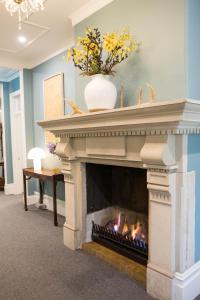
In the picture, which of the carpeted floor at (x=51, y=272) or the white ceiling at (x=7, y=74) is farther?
the white ceiling at (x=7, y=74)

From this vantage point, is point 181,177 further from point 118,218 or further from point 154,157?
point 118,218

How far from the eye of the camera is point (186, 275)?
5.74 ft

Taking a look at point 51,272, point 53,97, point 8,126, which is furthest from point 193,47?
point 8,126

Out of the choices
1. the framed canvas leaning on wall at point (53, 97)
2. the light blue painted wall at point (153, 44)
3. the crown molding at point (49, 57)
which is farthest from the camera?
the framed canvas leaning on wall at point (53, 97)

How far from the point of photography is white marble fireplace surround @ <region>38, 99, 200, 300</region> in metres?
1.57

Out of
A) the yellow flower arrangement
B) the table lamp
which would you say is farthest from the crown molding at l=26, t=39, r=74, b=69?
the table lamp

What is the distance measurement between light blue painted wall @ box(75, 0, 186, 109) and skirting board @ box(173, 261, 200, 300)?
133cm

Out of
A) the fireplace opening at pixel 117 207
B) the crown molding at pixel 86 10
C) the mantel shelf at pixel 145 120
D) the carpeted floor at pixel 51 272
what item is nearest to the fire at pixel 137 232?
the fireplace opening at pixel 117 207

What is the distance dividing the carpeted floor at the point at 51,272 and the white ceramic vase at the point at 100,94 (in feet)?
4.90

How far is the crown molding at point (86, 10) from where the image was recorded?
242 centimetres

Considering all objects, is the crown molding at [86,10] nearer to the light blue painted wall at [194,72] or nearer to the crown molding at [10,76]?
the light blue painted wall at [194,72]

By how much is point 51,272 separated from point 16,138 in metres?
3.63

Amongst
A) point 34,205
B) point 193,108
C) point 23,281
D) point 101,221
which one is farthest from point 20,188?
point 193,108

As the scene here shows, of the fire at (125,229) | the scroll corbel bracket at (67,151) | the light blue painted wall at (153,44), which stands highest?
the light blue painted wall at (153,44)
